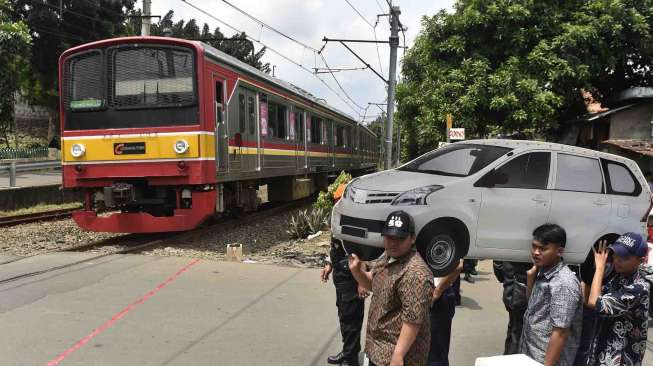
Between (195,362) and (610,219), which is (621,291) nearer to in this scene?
(610,219)

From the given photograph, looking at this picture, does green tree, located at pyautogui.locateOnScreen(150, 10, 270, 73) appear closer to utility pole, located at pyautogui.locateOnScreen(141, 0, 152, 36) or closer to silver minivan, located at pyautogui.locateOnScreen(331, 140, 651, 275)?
utility pole, located at pyautogui.locateOnScreen(141, 0, 152, 36)

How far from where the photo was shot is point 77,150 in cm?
912

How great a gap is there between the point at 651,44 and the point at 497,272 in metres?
10.8

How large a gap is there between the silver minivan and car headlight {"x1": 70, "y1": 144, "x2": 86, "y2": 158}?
5.43m

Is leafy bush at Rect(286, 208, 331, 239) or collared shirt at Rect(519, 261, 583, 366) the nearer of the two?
collared shirt at Rect(519, 261, 583, 366)

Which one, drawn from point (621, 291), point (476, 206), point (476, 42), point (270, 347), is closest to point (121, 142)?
point (270, 347)

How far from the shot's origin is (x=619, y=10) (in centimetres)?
1263

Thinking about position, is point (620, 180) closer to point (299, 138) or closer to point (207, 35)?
point (299, 138)

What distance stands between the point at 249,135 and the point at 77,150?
3.09 meters

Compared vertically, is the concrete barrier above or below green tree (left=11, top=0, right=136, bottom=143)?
below

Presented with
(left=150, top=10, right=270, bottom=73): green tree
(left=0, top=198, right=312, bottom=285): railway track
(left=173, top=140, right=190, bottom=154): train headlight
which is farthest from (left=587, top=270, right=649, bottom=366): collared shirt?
(left=150, top=10, right=270, bottom=73): green tree

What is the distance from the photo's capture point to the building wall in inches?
524

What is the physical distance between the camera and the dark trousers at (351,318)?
4.30 m

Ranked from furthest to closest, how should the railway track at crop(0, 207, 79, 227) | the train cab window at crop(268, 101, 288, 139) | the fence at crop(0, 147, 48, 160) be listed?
1. the fence at crop(0, 147, 48, 160)
2. the train cab window at crop(268, 101, 288, 139)
3. the railway track at crop(0, 207, 79, 227)
